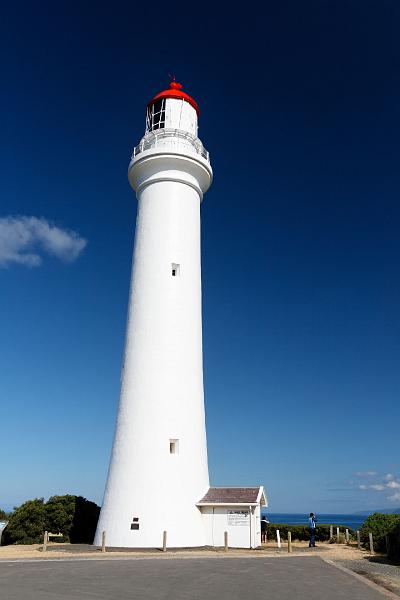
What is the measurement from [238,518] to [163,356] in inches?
294

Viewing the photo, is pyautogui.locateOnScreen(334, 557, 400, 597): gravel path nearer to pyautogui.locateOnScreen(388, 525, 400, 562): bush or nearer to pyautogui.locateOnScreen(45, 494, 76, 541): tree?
pyautogui.locateOnScreen(388, 525, 400, 562): bush

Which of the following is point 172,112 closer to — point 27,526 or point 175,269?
point 175,269

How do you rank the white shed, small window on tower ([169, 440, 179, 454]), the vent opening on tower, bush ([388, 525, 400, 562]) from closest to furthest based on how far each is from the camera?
1. bush ([388, 525, 400, 562])
2. the vent opening on tower
3. the white shed
4. small window on tower ([169, 440, 179, 454])

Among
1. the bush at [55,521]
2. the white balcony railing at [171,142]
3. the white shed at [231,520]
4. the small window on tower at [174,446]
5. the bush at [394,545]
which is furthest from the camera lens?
the bush at [55,521]

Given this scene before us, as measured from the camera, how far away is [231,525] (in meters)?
23.0

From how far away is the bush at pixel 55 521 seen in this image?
2681 cm

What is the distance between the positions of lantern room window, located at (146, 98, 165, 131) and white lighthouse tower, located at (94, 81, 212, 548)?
5cm

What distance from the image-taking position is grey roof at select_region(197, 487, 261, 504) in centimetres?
2316

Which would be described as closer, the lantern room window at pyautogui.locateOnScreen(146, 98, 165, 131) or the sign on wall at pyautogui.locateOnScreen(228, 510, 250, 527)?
the sign on wall at pyautogui.locateOnScreen(228, 510, 250, 527)

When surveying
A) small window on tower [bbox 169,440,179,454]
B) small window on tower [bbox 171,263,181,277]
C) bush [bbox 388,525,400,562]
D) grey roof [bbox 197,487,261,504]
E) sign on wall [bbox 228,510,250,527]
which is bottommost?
bush [bbox 388,525,400,562]

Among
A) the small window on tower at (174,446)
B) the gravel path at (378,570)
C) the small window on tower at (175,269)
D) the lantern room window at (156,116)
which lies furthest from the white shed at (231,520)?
the lantern room window at (156,116)

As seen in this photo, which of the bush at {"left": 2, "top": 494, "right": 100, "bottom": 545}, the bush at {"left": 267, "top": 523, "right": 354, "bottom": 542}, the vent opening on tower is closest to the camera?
the vent opening on tower

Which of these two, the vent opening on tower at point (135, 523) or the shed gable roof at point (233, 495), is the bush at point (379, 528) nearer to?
the shed gable roof at point (233, 495)

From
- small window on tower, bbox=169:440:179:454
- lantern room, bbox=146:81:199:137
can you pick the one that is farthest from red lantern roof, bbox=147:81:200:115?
small window on tower, bbox=169:440:179:454
